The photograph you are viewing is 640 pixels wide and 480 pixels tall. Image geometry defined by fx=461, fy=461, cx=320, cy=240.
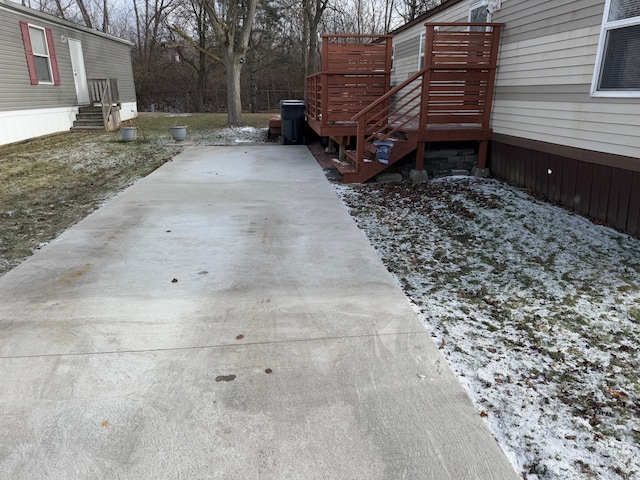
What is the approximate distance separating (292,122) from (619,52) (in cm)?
849

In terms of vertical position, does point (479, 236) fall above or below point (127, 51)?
below

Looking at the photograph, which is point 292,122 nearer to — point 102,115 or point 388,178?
point 388,178

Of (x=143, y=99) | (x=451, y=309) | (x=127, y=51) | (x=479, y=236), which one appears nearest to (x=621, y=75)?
(x=479, y=236)

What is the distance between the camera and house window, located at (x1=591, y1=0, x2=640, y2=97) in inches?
180

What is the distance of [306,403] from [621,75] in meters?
4.73

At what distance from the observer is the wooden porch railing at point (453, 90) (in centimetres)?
695

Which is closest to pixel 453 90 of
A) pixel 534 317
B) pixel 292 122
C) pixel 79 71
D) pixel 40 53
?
pixel 534 317

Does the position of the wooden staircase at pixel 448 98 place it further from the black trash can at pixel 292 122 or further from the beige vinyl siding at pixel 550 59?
the black trash can at pixel 292 122

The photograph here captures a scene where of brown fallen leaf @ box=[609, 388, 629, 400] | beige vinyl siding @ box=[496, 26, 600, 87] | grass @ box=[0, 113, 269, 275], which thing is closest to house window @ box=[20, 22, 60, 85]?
grass @ box=[0, 113, 269, 275]

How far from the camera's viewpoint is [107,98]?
14.6m

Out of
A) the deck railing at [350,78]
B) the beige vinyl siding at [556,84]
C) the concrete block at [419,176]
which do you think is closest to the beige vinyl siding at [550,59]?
the beige vinyl siding at [556,84]

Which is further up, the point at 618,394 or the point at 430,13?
the point at 430,13

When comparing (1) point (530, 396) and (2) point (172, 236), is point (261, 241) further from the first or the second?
(1) point (530, 396)

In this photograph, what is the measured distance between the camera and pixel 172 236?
483cm
